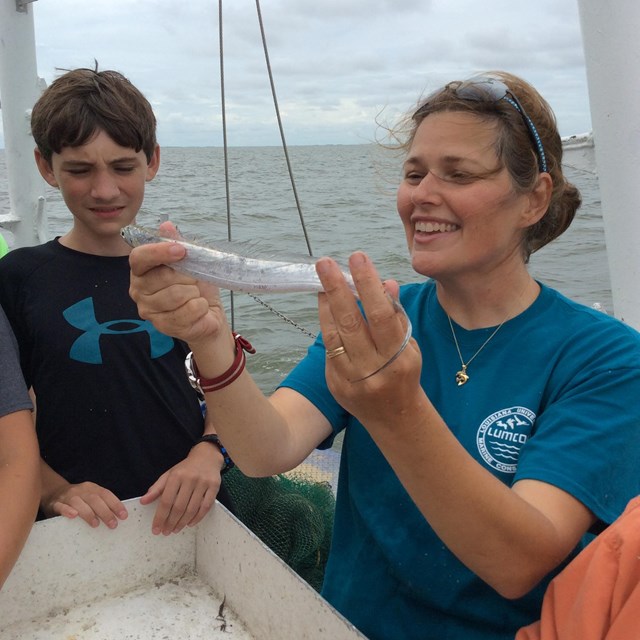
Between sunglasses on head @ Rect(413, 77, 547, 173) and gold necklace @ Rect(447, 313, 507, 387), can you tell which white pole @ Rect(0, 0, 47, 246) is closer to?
sunglasses on head @ Rect(413, 77, 547, 173)

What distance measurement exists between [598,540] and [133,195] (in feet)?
7.10

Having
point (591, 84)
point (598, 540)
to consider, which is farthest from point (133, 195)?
point (598, 540)

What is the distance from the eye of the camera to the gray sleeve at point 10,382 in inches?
83.0

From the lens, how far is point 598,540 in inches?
47.1

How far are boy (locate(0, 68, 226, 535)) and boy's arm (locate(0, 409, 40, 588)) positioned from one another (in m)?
0.28

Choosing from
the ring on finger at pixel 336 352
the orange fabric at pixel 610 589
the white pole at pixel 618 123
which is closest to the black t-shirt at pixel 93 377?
the ring on finger at pixel 336 352

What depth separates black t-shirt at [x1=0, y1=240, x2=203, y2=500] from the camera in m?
2.52

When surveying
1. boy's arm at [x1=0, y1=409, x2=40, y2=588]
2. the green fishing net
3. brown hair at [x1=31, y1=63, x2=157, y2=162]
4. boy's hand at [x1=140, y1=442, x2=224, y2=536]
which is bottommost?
the green fishing net

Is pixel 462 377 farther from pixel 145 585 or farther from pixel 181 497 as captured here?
pixel 145 585

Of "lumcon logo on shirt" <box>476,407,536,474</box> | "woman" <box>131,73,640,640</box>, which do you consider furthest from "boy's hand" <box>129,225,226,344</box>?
"lumcon logo on shirt" <box>476,407,536,474</box>

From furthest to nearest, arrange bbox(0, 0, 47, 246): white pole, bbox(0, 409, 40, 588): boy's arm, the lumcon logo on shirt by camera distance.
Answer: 1. bbox(0, 0, 47, 246): white pole
2. bbox(0, 409, 40, 588): boy's arm
3. the lumcon logo on shirt

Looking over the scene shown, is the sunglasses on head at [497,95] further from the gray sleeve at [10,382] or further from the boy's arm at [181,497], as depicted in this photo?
the gray sleeve at [10,382]

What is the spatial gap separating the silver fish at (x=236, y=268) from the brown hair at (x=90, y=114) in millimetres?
1294

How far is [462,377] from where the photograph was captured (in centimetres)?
179
